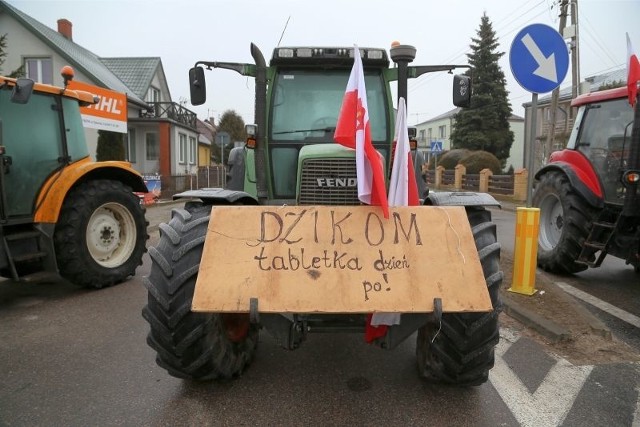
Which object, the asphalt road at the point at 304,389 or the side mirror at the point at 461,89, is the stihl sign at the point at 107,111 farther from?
the side mirror at the point at 461,89

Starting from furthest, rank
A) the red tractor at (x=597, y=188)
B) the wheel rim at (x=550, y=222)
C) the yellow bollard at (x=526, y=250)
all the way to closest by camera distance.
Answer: the wheel rim at (x=550, y=222)
the red tractor at (x=597, y=188)
the yellow bollard at (x=526, y=250)

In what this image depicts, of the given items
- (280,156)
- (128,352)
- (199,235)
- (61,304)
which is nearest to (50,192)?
(61,304)

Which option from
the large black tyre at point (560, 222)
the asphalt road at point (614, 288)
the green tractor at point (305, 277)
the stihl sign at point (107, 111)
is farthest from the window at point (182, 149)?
the green tractor at point (305, 277)

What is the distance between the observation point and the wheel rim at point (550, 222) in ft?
23.0

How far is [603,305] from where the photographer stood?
527cm

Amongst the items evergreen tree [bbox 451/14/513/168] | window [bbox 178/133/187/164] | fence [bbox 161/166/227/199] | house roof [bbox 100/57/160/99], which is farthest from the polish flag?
evergreen tree [bbox 451/14/513/168]

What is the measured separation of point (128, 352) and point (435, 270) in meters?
2.65

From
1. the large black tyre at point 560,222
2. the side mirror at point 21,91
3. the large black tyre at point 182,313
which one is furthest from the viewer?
the large black tyre at point 560,222

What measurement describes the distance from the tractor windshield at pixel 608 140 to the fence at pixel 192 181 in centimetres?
1294

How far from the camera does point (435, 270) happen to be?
8.20 ft

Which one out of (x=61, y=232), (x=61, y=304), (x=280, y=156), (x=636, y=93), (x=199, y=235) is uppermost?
(x=636, y=93)

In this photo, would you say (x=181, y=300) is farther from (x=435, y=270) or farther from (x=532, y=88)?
(x=532, y=88)

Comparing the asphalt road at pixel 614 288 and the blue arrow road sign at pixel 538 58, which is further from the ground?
the blue arrow road sign at pixel 538 58

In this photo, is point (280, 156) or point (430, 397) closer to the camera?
point (430, 397)
